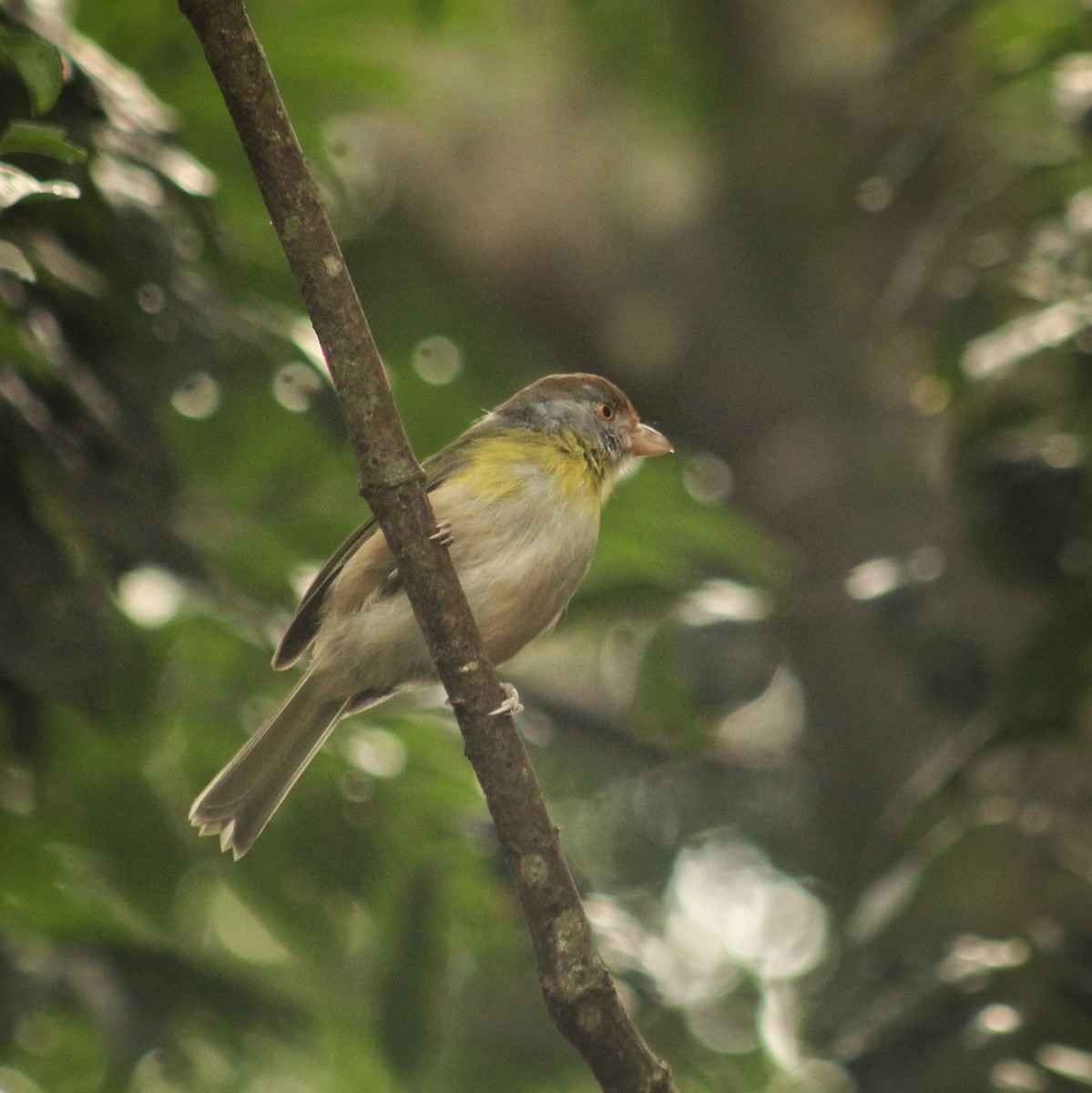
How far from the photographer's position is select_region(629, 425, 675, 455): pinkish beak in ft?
14.3

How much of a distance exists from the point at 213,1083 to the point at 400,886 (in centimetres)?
85

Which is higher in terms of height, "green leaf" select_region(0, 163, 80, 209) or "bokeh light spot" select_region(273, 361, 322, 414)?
"bokeh light spot" select_region(273, 361, 322, 414)

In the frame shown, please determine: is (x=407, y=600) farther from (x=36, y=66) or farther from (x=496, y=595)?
(x=36, y=66)

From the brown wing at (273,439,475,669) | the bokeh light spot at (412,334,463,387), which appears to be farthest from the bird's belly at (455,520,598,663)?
the bokeh light spot at (412,334,463,387)

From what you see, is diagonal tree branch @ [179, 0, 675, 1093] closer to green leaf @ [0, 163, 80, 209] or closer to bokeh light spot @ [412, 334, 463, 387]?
green leaf @ [0, 163, 80, 209]

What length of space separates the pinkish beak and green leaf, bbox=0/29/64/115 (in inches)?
92.5

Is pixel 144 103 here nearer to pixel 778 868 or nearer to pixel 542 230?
pixel 542 230

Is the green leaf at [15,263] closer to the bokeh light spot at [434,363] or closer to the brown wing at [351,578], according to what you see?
the brown wing at [351,578]

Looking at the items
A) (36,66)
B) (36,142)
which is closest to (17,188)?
(36,142)

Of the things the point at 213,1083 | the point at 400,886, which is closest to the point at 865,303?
the point at 400,886

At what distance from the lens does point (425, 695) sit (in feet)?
15.7

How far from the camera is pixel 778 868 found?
6090 millimetres

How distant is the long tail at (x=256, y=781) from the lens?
135 inches

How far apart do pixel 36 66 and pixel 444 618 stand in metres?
1.01
